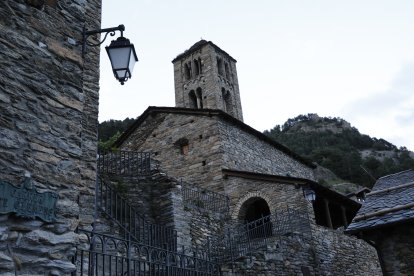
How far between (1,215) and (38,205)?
1.00ft

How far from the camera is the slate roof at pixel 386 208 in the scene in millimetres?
5984

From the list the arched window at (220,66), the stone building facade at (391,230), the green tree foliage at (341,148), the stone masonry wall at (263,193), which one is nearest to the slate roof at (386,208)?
the stone building facade at (391,230)

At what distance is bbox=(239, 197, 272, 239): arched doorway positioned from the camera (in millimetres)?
12008

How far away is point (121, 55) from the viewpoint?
4480 mm

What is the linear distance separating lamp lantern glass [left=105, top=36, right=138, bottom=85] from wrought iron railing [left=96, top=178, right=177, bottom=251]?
13.4ft

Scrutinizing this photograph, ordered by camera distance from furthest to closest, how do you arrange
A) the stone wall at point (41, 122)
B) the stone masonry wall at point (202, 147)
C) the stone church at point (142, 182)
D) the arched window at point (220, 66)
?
the arched window at point (220, 66) < the stone masonry wall at point (202, 147) < the stone church at point (142, 182) < the stone wall at point (41, 122)

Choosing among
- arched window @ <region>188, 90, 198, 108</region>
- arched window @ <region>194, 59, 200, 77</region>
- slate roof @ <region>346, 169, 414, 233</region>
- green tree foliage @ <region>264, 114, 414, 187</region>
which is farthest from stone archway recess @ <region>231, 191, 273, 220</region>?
green tree foliage @ <region>264, 114, 414, 187</region>

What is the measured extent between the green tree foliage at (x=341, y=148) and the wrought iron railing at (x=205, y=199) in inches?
936

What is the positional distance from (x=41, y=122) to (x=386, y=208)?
548cm

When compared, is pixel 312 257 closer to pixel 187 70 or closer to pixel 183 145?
pixel 183 145

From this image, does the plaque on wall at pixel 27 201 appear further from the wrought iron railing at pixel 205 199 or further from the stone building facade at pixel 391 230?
the wrought iron railing at pixel 205 199

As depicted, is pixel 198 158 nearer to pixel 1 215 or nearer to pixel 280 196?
pixel 280 196

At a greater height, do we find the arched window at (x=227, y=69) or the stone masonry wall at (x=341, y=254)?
the arched window at (x=227, y=69)

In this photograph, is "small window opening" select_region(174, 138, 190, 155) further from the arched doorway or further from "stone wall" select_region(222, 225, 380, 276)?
"stone wall" select_region(222, 225, 380, 276)
